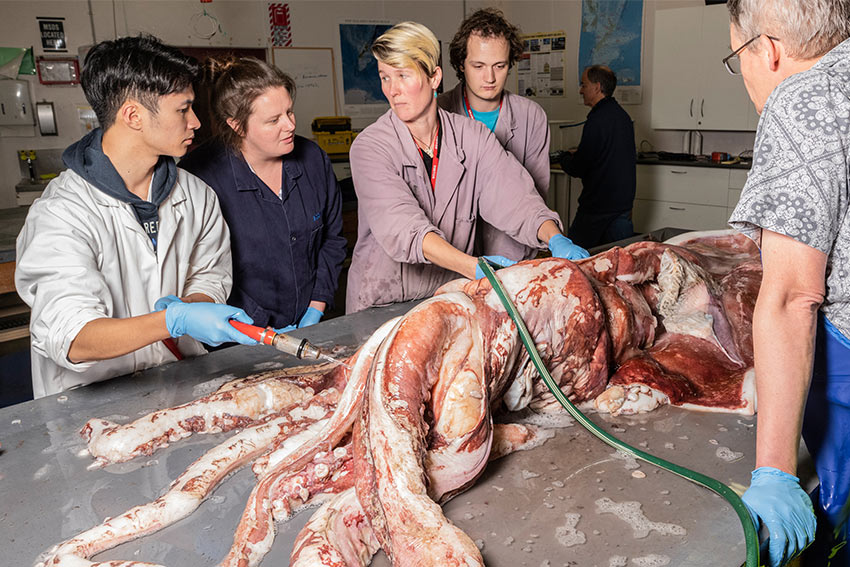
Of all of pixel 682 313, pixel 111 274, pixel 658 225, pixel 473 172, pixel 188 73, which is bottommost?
pixel 658 225

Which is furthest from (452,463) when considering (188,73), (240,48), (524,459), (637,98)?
(637,98)

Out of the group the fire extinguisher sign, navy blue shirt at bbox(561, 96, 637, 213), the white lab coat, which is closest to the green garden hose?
the white lab coat

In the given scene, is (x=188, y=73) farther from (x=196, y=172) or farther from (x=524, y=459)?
(x=524, y=459)

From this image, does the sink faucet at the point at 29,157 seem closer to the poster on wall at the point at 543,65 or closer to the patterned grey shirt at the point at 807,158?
the poster on wall at the point at 543,65

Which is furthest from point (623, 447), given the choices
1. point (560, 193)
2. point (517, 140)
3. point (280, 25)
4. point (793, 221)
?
point (560, 193)

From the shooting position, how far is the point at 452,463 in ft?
4.79

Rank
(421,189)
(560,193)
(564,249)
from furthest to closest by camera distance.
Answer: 1. (560,193)
2. (421,189)
3. (564,249)

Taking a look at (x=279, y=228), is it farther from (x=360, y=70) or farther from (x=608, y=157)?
(x=360, y=70)

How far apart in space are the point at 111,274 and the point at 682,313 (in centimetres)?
177

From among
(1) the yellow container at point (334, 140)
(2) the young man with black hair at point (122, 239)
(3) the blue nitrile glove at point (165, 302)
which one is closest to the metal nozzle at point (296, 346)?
(2) the young man with black hair at point (122, 239)

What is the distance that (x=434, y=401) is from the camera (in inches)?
61.5

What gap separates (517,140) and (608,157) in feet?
7.85

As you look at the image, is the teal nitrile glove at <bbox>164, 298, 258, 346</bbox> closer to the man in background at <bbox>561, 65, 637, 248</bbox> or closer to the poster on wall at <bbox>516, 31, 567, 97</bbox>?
the man in background at <bbox>561, 65, 637, 248</bbox>

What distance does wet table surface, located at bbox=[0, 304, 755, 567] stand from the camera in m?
1.30
